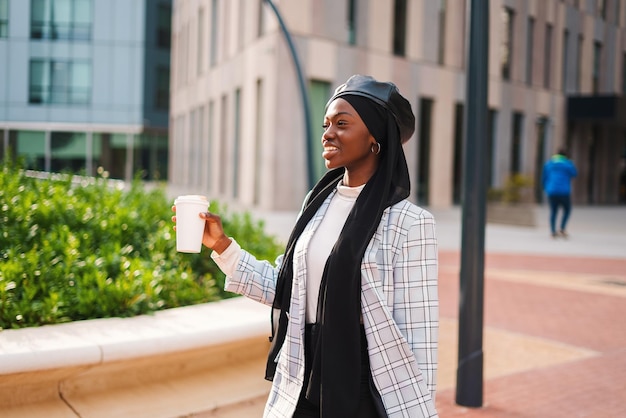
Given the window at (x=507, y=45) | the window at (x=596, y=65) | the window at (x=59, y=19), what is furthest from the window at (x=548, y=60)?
the window at (x=59, y=19)

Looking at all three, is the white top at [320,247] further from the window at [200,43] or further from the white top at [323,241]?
the window at [200,43]

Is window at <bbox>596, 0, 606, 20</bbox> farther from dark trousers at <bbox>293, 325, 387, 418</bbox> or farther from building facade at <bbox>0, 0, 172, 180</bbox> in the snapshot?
dark trousers at <bbox>293, 325, 387, 418</bbox>

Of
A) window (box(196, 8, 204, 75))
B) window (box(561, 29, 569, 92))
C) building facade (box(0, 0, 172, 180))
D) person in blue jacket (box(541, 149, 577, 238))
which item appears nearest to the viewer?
building facade (box(0, 0, 172, 180))

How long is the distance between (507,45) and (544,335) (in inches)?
1079

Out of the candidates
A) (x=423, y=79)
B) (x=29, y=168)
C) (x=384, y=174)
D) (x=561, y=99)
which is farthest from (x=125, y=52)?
(x=384, y=174)

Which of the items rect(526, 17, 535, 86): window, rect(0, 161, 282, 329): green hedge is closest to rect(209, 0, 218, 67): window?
rect(526, 17, 535, 86): window

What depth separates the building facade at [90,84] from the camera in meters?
13.7

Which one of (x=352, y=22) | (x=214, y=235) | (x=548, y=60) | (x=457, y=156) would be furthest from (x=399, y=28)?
(x=214, y=235)

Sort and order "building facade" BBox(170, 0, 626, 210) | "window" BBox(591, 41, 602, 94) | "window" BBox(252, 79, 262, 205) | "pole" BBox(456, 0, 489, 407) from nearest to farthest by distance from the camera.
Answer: "pole" BBox(456, 0, 489, 407) < "building facade" BBox(170, 0, 626, 210) < "window" BBox(252, 79, 262, 205) < "window" BBox(591, 41, 602, 94)

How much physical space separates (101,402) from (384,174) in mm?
2154

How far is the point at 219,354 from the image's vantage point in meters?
4.17

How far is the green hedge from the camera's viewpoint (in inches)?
169

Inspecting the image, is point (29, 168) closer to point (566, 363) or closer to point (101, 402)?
point (101, 402)

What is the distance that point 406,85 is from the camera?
2773cm
